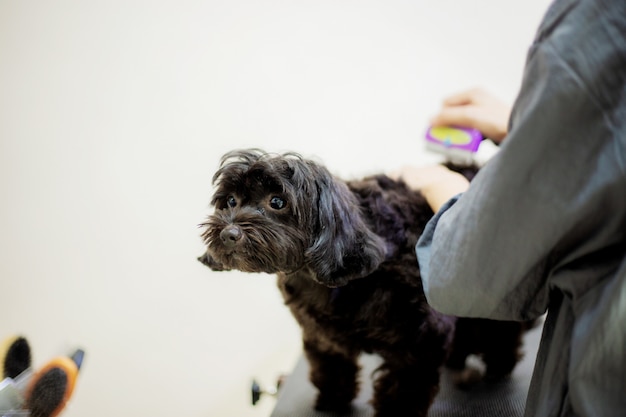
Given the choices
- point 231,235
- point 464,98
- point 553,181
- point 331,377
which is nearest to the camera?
point 553,181

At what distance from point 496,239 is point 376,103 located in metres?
1.23

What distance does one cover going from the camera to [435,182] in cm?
100

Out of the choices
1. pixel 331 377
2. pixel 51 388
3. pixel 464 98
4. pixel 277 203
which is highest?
pixel 464 98

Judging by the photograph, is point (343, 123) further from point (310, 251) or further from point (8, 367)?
point (8, 367)

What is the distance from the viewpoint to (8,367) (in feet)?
2.20

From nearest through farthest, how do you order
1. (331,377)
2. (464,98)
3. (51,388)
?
(51,388) → (464,98) → (331,377)

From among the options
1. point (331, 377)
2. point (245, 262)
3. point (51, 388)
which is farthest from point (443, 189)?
point (51, 388)

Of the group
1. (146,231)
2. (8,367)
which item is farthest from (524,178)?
(146,231)

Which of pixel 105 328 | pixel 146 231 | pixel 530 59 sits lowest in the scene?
pixel 105 328

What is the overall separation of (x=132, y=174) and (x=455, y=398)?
105 cm

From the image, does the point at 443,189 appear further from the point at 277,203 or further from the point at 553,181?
the point at 553,181

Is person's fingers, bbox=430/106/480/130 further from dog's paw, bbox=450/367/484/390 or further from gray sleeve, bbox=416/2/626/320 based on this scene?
dog's paw, bbox=450/367/484/390

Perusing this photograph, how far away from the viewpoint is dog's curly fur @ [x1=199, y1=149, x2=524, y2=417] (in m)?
0.85

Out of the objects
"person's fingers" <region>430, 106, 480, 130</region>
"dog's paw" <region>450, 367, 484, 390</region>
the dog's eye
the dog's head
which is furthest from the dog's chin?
"dog's paw" <region>450, 367, 484, 390</region>
